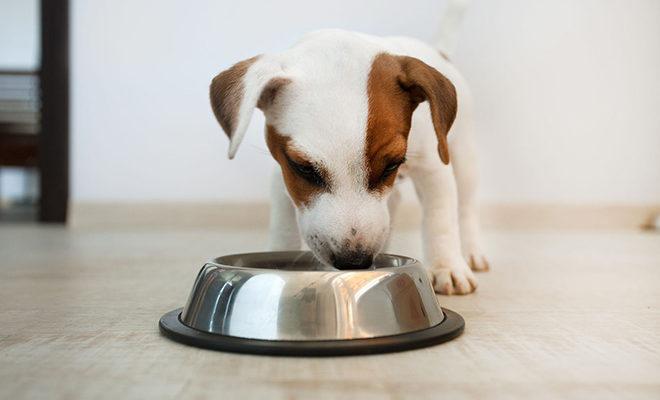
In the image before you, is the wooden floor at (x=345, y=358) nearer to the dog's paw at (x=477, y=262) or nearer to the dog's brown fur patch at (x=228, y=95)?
the dog's paw at (x=477, y=262)

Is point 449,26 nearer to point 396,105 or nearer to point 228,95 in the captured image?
point 396,105

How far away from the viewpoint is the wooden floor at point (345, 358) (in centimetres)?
97

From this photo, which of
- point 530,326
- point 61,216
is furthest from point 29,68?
point 530,326

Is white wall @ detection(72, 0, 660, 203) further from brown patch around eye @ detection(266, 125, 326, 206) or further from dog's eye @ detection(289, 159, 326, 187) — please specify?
dog's eye @ detection(289, 159, 326, 187)

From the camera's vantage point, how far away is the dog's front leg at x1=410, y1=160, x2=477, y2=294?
1841mm

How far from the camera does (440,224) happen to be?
1.87 metres

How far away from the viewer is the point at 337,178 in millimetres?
1465

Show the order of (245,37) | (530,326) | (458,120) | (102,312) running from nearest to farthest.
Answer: (530,326)
(102,312)
(458,120)
(245,37)

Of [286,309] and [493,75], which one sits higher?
[493,75]

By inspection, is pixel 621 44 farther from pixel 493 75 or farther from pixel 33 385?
pixel 33 385

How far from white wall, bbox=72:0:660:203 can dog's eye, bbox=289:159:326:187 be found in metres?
2.86

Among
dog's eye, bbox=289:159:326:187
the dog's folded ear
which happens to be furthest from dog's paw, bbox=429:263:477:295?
the dog's folded ear

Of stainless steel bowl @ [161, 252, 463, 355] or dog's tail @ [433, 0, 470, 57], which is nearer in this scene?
stainless steel bowl @ [161, 252, 463, 355]

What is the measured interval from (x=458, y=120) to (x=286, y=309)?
3.89 feet
